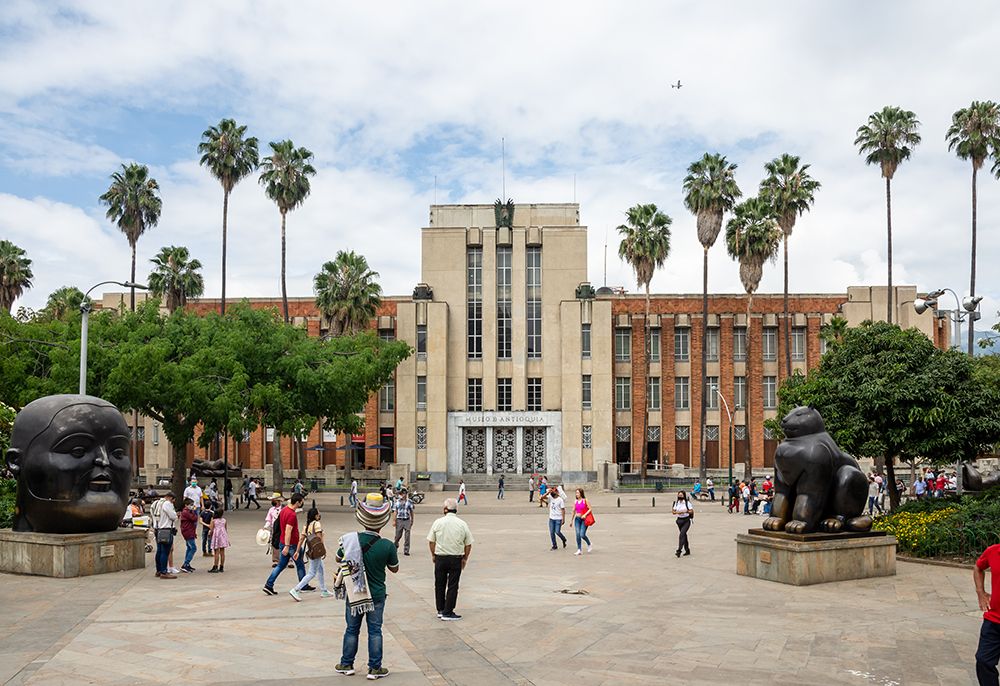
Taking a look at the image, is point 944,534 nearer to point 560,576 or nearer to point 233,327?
point 560,576

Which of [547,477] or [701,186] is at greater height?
[701,186]

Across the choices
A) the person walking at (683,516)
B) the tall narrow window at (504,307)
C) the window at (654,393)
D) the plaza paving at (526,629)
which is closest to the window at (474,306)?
the tall narrow window at (504,307)

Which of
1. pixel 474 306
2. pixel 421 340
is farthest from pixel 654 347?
pixel 421 340

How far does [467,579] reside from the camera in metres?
16.3

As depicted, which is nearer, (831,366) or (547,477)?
(831,366)

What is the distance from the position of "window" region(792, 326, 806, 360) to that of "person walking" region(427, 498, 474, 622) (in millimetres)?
53757

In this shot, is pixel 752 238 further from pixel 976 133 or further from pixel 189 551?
pixel 189 551

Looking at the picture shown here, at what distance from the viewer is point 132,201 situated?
55.8m

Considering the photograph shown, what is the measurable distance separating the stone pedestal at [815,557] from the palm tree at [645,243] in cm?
4215

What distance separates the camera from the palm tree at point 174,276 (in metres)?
54.7

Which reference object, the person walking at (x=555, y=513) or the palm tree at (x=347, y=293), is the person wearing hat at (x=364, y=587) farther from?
the palm tree at (x=347, y=293)

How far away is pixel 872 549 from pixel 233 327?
25254 millimetres

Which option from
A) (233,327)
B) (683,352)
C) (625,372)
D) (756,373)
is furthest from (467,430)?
(233,327)

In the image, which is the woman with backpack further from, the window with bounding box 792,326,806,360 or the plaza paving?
the window with bounding box 792,326,806,360
